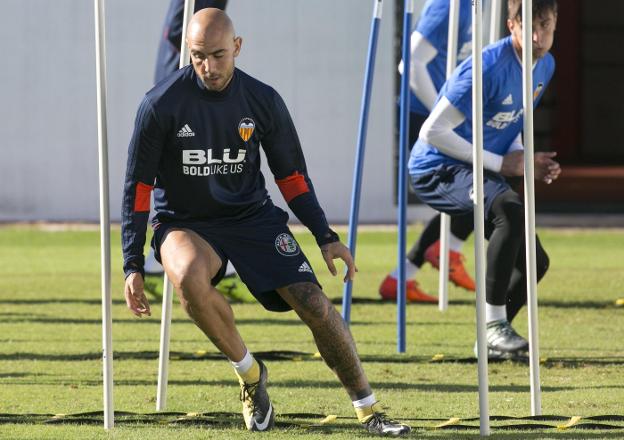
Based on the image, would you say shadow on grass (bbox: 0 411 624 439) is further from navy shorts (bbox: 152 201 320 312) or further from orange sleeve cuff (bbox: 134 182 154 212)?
orange sleeve cuff (bbox: 134 182 154 212)

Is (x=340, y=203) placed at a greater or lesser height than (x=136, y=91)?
lesser

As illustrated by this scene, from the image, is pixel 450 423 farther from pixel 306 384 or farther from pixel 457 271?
pixel 457 271

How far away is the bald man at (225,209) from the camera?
5.44 meters

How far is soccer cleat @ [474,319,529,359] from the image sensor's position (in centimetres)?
721

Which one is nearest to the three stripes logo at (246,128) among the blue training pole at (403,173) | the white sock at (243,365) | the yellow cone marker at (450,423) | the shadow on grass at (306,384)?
the white sock at (243,365)

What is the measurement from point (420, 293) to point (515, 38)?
2.60 metres

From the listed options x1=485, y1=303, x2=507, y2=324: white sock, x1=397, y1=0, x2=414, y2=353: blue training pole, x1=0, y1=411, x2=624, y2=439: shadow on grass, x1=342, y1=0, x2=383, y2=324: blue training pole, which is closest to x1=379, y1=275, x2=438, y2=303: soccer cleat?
x1=397, y1=0, x2=414, y2=353: blue training pole

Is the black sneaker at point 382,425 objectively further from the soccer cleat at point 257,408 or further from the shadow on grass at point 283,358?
the shadow on grass at point 283,358

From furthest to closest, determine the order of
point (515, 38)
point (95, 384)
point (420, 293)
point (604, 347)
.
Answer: point (420, 293) < point (604, 347) < point (515, 38) < point (95, 384)

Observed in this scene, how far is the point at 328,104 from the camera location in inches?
610

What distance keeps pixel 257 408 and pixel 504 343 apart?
198cm

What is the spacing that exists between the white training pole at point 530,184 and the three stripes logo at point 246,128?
3.18 feet

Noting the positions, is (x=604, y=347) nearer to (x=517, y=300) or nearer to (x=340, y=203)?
(x=517, y=300)

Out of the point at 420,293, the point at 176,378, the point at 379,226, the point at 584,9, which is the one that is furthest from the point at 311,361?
the point at 584,9
